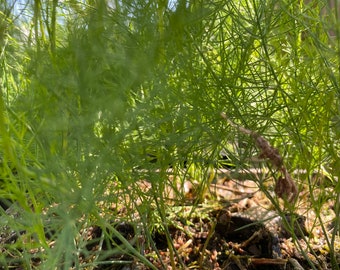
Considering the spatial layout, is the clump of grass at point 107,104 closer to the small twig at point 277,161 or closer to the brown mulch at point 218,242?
the small twig at point 277,161

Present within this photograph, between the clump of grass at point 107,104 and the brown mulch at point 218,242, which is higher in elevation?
the clump of grass at point 107,104

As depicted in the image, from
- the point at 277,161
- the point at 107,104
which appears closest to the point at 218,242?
the point at 277,161

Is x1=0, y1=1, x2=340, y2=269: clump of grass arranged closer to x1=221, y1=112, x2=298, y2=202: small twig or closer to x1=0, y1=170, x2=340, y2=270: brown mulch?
x1=221, y1=112, x2=298, y2=202: small twig

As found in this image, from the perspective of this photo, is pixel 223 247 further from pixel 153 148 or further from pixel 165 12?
pixel 165 12

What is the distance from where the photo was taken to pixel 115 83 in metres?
0.59

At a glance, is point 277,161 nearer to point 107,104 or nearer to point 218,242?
point 107,104

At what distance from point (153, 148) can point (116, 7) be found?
8.5 inches

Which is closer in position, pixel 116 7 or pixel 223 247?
pixel 116 7

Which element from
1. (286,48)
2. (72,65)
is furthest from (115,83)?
(286,48)

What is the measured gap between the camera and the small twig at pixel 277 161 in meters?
0.59

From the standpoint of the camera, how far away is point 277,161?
585mm

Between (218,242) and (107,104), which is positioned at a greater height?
(107,104)

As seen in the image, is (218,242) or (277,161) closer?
(277,161)

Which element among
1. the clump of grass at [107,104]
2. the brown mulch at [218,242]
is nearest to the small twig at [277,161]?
the clump of grass at [107,104]
